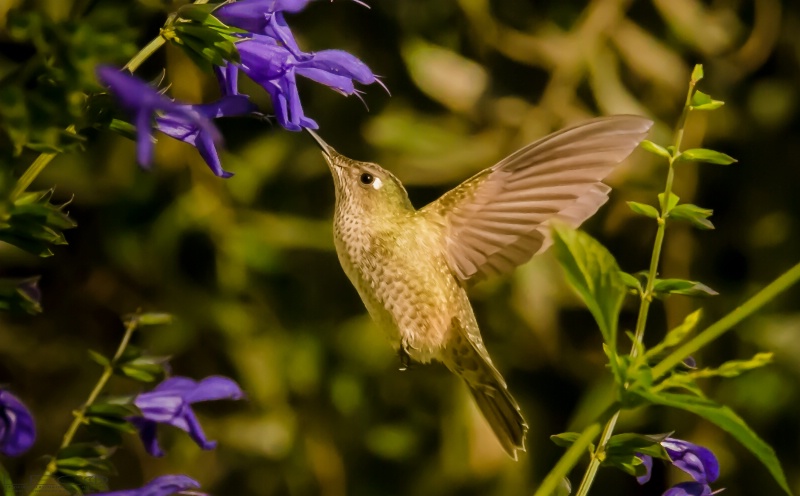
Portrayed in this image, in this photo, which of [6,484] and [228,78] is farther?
[228,78]

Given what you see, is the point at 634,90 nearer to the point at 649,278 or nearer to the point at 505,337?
the point at 505,337

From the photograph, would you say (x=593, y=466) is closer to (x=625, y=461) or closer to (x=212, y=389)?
(x=625, y=461)

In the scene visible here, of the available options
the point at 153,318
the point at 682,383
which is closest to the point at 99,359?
the point at 153,318

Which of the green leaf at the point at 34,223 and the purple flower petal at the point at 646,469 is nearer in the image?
the green leaf at the point at 34,223

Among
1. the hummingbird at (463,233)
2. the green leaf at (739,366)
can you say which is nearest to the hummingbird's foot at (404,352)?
the hummingbird at (463,233)

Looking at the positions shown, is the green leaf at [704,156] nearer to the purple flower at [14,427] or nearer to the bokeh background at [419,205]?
the purple flower at [14,427]

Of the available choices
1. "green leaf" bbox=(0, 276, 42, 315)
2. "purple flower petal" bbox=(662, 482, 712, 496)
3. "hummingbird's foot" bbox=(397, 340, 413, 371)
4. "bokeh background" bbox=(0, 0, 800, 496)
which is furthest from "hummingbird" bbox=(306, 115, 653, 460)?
"bokeh background" bbox=(0, 0, 800, 496)
